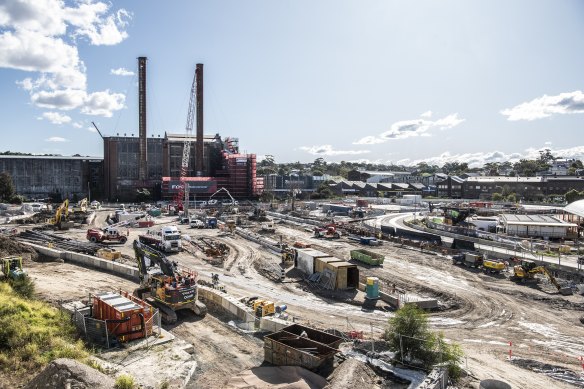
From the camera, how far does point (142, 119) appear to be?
115125mm

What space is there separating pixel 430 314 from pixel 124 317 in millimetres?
18399

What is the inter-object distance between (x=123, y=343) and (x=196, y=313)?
4.97 m

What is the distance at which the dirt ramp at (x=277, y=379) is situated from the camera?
15156mm

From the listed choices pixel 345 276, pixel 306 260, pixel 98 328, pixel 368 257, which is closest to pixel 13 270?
pixel 98 328

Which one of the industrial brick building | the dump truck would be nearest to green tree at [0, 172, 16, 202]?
the industrial brick building

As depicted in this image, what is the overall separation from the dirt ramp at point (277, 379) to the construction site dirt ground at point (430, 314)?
843 mm

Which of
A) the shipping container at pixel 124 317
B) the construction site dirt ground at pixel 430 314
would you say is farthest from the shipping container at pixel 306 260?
the shipping container at pixel 124 317

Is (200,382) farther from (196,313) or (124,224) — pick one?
(124,224)

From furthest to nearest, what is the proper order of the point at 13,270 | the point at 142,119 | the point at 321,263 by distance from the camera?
the point at 142,119 → the point at 321,263 → the point at 13,270

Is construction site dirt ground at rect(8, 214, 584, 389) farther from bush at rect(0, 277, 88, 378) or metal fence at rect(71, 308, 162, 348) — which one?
bush at rect(0, 277, 88, 378)

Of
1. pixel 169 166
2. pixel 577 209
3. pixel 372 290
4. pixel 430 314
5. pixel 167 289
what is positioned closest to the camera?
pixel 167 289

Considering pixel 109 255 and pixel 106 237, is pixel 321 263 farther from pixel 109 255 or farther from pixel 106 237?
pixel 106 237

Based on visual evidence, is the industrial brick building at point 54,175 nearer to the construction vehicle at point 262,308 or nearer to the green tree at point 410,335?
the construction vehicle at point 262,308

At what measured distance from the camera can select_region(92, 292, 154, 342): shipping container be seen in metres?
19.1
